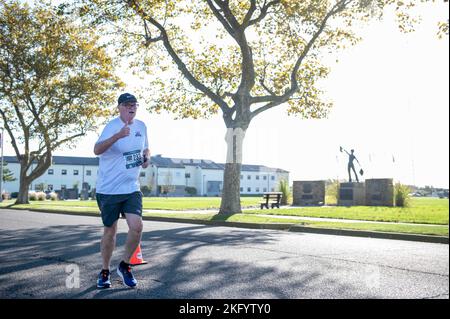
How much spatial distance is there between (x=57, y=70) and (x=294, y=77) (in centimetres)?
1748

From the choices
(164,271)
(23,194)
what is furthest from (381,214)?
(23,194)

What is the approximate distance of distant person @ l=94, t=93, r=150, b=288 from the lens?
4949 millimetres

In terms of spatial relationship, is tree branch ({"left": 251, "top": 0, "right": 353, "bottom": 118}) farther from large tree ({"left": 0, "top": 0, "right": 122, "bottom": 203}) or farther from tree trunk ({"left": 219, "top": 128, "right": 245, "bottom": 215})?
large tree ({"left": 0, "top": 0, "right": 122, "bottom": 203})

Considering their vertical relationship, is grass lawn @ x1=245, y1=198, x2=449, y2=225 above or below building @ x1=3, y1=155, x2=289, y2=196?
below

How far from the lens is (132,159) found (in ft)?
16.4

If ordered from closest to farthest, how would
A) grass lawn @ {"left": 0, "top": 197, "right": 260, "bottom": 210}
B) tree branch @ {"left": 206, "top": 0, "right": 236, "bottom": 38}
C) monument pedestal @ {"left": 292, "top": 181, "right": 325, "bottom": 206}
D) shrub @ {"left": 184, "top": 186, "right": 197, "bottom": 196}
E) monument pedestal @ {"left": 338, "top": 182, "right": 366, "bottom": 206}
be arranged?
tree branch @ {"left": 206, "top": 0, "right": 236, "bottom": 38} → grass lawn @ {"left": 0, "top": 197, "right": 260, "bottom": 210} → monument pedestal @ {"left": 338, "top": 182, "right": 366, "bottom": 206} → monument pedestal @ {"left": 292, "top": 181, "right": 325, "bottom": 206} → shrub @ {"left": 184, "top": 186, "right": 197, "bottom": 196}

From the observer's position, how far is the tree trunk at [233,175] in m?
18.9

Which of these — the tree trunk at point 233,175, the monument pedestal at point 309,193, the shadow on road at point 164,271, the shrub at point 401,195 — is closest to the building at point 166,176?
the monument pedestal at point 309,193

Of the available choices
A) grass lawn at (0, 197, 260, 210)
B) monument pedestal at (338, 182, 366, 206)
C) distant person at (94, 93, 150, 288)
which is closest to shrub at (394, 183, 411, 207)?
monument pedestal at (338, 182, 366, 206)

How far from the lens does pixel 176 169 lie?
111500 millimetres

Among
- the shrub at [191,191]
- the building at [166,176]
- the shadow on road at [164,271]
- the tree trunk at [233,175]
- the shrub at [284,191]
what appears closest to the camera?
the shadow on road at [164,271]

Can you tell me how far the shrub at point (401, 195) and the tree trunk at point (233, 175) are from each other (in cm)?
1136

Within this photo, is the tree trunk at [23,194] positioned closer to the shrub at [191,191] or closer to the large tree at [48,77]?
the large tree at [48,77]
